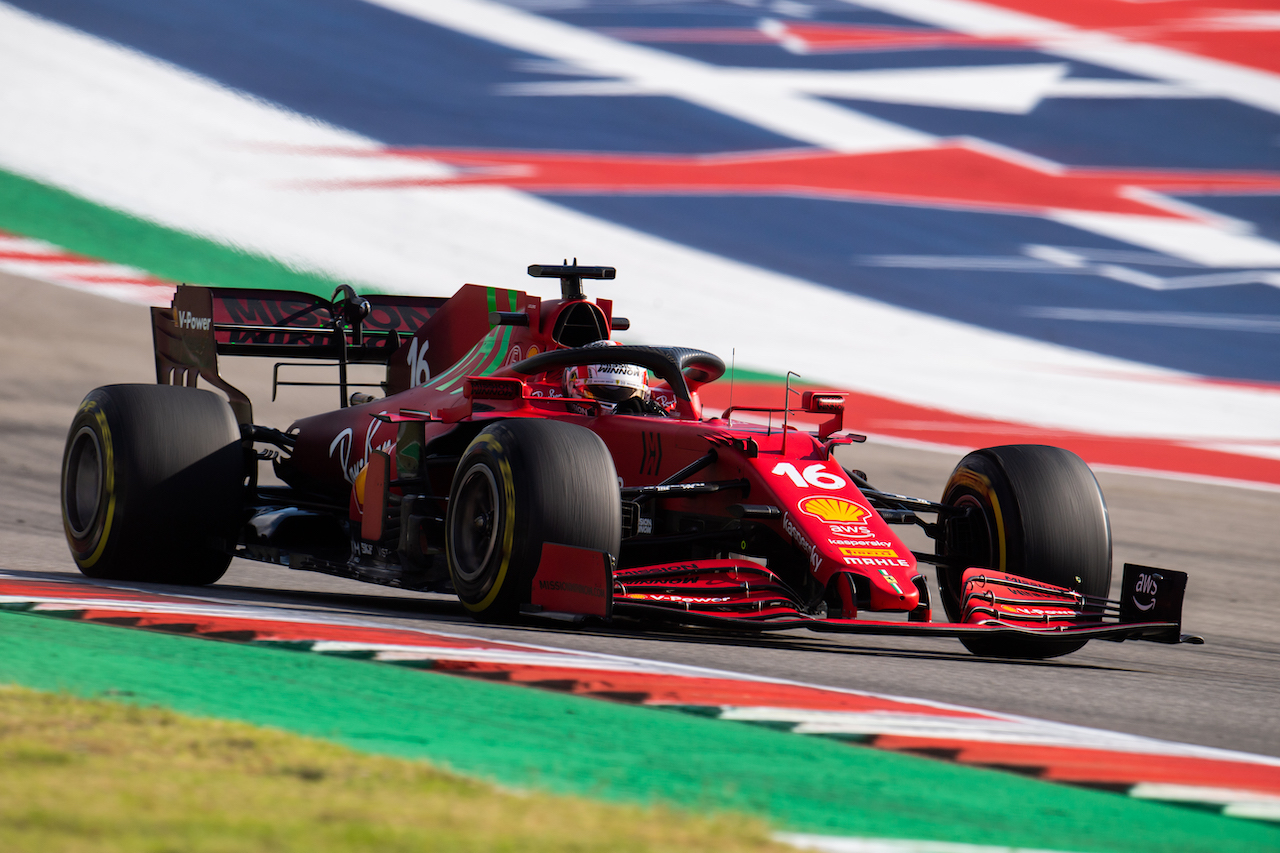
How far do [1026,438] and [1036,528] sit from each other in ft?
41.8

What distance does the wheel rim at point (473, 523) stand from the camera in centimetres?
700

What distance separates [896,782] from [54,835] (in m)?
2.03

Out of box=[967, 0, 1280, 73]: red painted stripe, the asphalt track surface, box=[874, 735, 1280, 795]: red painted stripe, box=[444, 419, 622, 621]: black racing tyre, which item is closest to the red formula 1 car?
box=[444, 419, 622, 621]: black racing tyre

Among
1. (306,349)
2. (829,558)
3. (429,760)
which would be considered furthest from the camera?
(306,349)

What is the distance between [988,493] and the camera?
7699mm

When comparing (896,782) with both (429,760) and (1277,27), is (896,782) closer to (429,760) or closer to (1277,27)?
(429,760)

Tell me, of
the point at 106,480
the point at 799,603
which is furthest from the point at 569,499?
the point at 106,480

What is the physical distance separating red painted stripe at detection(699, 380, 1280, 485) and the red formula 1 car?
10.4 m

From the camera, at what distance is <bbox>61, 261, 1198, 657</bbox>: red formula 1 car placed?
263 inches

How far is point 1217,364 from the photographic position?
82.4ft

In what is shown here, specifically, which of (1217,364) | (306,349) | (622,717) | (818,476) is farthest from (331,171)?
(622,717)

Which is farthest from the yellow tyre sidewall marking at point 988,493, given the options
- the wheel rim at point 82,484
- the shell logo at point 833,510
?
the wheel rim at point 82,484

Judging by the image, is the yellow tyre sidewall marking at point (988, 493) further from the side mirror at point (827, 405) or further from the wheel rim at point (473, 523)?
the wheel rim at point (473, 523)

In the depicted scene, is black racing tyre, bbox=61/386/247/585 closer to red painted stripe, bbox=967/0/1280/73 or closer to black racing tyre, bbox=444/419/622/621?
black racing tyre, bbox=444/419/622/621
